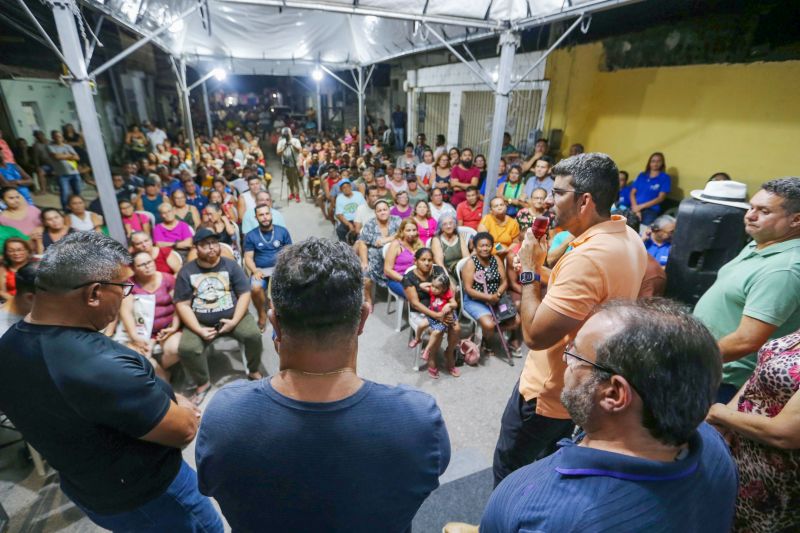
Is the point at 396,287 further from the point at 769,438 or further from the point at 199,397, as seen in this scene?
the point at 769,438

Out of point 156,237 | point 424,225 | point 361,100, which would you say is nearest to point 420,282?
point 424,225

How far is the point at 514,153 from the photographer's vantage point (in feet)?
24.7

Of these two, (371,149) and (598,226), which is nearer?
(598,226)

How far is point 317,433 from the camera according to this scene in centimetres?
83


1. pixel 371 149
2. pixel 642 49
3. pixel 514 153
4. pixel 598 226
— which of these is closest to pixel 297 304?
pixel 598 226

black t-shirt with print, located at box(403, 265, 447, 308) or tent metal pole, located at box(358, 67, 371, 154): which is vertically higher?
tent metal pole, located at box(358, 67, 371, 154)

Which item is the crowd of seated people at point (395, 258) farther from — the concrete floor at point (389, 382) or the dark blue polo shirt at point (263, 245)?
the concrete floor at point (389, 382)

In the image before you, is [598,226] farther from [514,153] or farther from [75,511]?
[514,153]

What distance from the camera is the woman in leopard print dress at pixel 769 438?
4.35ft

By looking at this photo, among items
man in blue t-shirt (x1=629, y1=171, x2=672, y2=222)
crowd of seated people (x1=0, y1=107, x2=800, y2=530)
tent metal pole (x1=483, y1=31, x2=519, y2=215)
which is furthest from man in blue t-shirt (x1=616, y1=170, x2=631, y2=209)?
tent metal pole (x1=483, y1=31, x2=519, y2=215)

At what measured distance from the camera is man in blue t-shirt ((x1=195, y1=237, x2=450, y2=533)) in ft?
2.76

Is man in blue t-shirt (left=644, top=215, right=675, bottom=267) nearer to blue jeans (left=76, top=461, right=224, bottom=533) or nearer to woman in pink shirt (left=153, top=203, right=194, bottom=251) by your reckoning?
blue jeans (left=76, top=461, right=224, bottom=533)

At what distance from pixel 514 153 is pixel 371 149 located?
5.63 m

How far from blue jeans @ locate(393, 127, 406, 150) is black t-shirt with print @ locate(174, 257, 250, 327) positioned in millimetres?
11508
